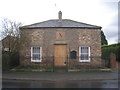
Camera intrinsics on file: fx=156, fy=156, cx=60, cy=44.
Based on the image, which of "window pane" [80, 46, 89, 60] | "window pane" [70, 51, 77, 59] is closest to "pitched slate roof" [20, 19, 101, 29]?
"window pane" [80, 46, 89, 60]

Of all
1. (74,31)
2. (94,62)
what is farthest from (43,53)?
(94,62)

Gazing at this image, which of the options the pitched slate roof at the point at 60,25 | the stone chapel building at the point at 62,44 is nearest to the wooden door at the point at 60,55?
the stone chapel building at the point at 62,44

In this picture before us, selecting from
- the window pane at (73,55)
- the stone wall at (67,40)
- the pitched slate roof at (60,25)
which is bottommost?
the window pane at (73,55)

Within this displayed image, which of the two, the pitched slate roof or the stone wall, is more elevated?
the pitched slate roof

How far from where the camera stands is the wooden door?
57.1ft

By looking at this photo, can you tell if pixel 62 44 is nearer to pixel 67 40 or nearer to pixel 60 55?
pixel 67 40

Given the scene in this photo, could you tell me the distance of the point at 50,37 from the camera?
17844 millimetres

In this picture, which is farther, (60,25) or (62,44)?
(60,25)

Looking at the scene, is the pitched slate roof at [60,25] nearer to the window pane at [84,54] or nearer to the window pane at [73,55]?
the window pane at [84,54]

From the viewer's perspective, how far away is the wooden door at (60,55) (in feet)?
57.1

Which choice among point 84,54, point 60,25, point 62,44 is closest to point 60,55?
point 62,44

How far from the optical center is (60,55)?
57.6 ft

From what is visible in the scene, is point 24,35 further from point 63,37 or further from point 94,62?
point 94,62

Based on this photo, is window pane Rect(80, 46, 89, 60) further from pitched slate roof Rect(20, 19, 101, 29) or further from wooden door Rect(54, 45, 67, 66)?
pitched slate roof Rect(20, 19, 101, 29)
